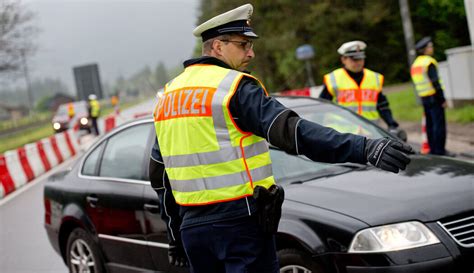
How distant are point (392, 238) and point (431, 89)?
7166 mm

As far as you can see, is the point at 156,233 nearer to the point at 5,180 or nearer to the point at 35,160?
the point at 5,180

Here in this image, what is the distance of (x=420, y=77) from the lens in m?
11.4

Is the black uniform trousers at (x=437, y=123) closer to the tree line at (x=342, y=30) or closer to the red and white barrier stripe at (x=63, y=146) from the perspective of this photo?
the red and white barrier stripe at (x=63, y=146)

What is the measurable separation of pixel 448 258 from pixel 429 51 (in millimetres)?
7132

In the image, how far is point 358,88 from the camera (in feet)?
29.0

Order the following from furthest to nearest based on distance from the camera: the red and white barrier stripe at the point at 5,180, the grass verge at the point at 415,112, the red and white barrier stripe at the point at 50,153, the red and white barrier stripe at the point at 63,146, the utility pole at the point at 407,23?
the red and white barrier stripe at the point at 63,146, the utility pole at the point at 407,23, the red and white barrier stripe at the point at 50,153, the grass verge at the point at 415,112, the red and white barrier stripe at the point at 5,180

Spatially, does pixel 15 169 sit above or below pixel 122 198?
below

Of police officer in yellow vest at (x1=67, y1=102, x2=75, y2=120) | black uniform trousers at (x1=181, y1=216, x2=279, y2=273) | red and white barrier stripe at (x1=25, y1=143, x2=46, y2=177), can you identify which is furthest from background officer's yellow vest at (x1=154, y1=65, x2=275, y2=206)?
police officer in yellow vest at (x1=67, y1=102, x2=75, y2=120)

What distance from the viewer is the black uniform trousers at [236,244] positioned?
365 centimetres

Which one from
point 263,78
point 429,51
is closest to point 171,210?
point 429,51

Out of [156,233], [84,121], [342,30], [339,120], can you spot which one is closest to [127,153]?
[156,233]

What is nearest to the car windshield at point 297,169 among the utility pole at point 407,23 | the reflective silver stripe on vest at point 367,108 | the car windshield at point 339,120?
the car windshield at point 339,120

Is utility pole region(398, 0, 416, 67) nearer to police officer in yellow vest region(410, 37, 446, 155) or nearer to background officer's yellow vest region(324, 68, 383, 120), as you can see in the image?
police officer in yellow vest region(410, 37, 446, 155)

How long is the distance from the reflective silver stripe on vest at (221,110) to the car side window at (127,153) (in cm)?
248
